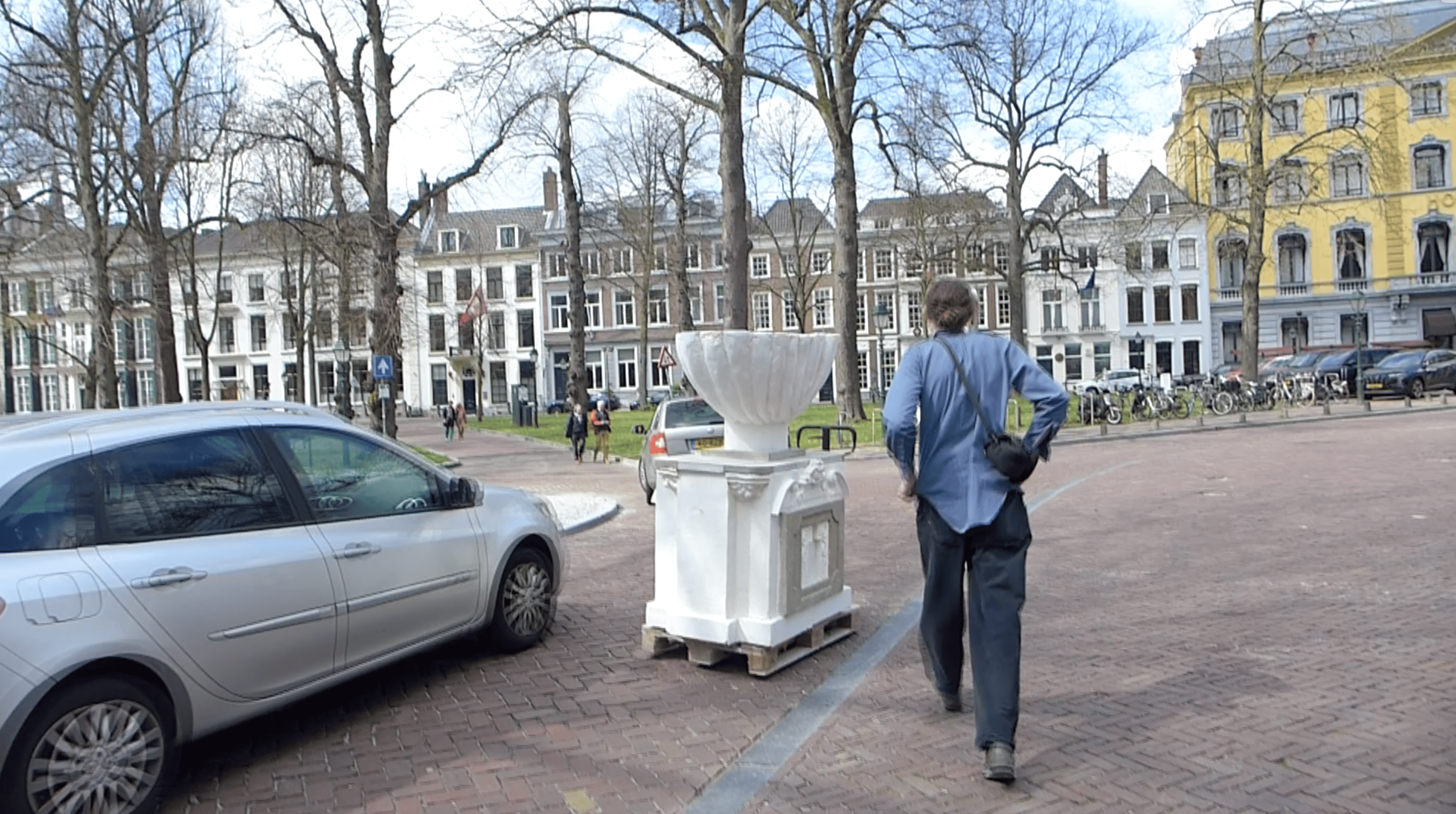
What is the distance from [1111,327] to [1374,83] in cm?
1857

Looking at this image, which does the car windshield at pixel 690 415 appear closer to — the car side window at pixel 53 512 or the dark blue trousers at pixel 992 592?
the dark blue trousers at pixel 992 592

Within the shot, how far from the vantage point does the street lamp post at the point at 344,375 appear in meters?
31.9

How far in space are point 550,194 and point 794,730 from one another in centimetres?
6836

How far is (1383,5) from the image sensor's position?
28266 millimetres

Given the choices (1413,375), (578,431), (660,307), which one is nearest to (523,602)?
(578,431)

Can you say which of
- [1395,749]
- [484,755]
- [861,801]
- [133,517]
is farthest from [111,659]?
[1395,749]

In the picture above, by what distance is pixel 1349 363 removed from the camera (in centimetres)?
3328

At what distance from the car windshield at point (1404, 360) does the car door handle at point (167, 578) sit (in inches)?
1319

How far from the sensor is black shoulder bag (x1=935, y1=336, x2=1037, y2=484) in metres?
3.86

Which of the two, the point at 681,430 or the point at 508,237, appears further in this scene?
the point at 508,237

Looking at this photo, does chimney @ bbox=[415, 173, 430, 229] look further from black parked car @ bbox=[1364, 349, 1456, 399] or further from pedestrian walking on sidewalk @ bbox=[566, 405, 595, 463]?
black parked car @ bbox=[1364, 349, 1456, 399]

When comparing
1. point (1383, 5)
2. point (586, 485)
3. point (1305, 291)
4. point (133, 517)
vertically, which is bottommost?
point (586, 485)

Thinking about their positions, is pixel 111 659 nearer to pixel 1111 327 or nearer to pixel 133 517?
pixel 133 517

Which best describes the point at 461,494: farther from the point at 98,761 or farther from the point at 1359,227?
the point at 1359,227
